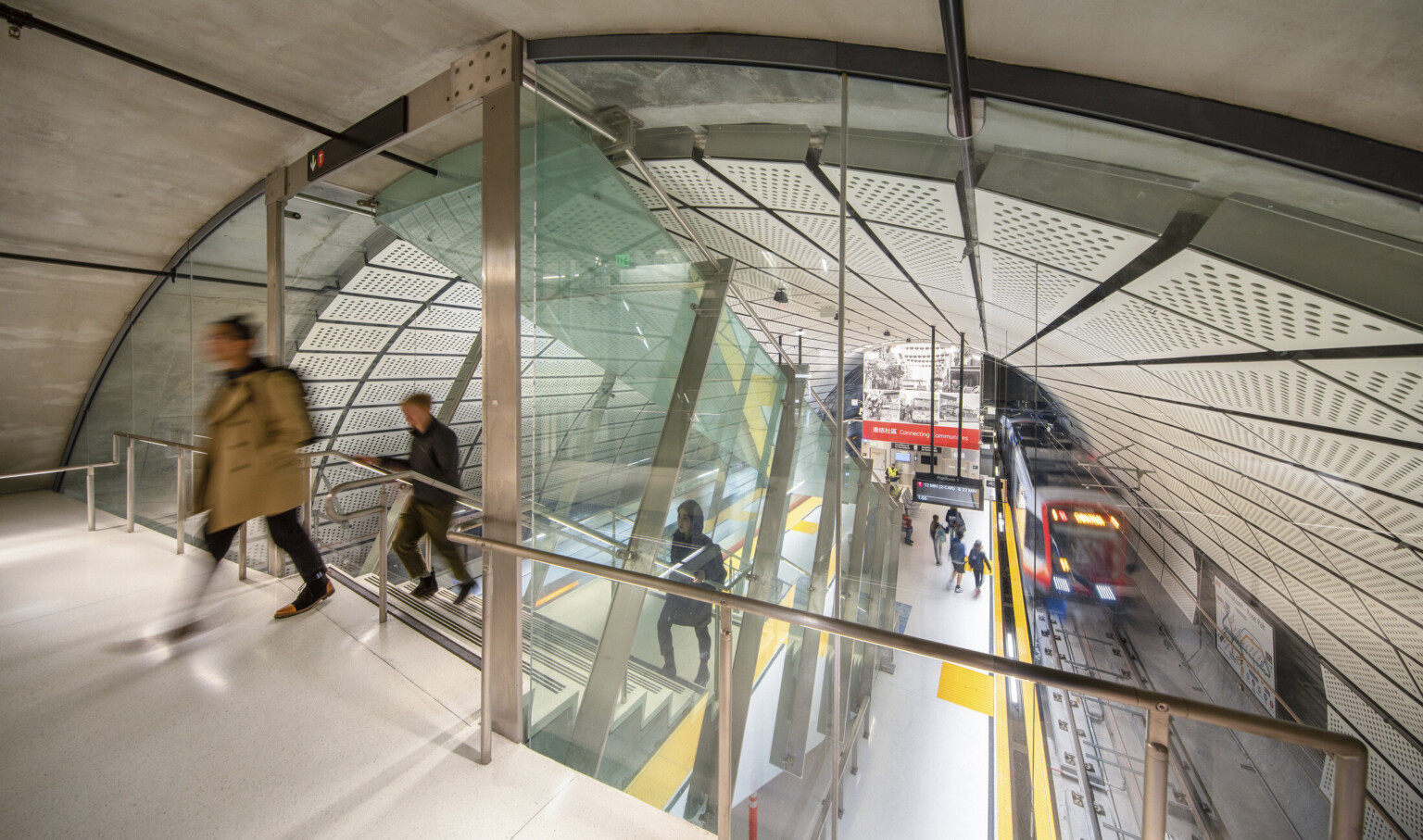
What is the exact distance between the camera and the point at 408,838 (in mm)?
1590

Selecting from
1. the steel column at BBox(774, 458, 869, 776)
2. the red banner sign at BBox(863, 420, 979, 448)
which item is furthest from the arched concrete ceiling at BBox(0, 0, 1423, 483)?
the steel column at BBox(774, 458, 869, 776)

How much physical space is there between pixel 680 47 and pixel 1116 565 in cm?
228

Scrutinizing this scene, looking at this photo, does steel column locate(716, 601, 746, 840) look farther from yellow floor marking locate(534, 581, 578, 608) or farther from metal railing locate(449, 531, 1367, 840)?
yellow floor marking locate(534, 581, 578, 608)

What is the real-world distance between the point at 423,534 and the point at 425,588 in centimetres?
36

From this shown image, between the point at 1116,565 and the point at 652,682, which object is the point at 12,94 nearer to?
the point at 652,682

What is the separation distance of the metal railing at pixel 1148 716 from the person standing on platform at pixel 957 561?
47cm

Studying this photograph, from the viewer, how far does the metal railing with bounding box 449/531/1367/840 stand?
0.82 metres

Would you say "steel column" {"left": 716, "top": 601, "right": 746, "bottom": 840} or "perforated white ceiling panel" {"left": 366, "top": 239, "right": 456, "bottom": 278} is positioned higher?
"perforated white ceiling panel" {"left": 366, "top": 239, "right": 456, "bottom": 278}

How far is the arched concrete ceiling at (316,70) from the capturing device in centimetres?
105

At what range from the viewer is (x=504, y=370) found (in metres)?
2.17

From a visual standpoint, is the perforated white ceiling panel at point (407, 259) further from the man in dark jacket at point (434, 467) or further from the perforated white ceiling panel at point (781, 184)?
the perforated white ceiling panel at point (781, 184)

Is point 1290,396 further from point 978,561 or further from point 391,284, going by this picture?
point 391,284

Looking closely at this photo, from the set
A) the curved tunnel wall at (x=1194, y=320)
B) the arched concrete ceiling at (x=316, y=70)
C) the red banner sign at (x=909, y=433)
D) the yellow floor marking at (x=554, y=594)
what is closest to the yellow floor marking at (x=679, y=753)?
the red banner sign at (x=909, y=433)

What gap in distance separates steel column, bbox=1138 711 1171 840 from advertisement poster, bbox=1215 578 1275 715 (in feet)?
1.10
